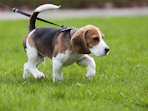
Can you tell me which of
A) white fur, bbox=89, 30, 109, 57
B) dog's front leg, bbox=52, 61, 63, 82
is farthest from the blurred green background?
white fur, bbox=89, 30, 109, 57

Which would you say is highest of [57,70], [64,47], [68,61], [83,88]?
[64,47]

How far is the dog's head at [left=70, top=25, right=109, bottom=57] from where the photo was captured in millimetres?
3107

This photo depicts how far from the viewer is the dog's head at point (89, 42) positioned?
3.11 m

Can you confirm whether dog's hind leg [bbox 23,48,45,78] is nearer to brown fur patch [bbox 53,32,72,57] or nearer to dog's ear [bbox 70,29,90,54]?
brown fur patch [bbox 53,32,72,57]

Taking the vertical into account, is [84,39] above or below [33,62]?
above

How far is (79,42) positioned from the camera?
316cm

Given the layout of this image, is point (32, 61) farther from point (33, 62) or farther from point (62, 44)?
point (62, 44)

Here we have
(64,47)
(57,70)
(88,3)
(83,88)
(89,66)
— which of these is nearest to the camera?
(83,88)

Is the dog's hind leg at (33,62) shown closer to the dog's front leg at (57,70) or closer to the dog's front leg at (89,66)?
the dog's front leg at (57,70)

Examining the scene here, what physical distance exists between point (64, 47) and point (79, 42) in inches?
13.2

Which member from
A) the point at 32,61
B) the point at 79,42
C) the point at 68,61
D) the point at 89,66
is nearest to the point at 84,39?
the point at 79,42

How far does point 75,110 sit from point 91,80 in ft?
3.75

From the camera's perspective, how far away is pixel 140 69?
4191mm

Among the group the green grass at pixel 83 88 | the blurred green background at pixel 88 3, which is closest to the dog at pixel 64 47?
the green grass at pixel 83 88
